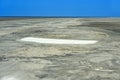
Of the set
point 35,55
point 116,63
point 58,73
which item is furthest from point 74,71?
point 35,55

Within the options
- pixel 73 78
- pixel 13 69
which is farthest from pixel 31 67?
pixel 73 78

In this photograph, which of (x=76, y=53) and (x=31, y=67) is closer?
(x=31, y=67)

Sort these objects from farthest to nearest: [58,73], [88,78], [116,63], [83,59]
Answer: [83,59] < [116,63] < [58,73] < [88,78]

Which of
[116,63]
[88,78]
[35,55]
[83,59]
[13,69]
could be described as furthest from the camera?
[35,55]

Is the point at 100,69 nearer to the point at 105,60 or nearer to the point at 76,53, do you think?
the point at 105,60

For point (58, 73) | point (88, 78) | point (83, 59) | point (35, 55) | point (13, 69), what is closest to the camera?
point (88, 78)

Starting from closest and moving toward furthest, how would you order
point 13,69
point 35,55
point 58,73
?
point 58,73
point 13,69
point 35,55

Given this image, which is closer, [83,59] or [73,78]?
[73,78]

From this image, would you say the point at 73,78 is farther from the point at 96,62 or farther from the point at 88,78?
the point at 96,62
